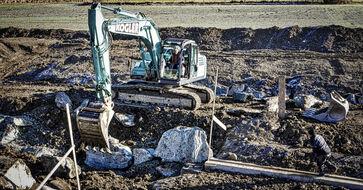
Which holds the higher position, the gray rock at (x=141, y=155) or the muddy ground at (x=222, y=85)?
the muddy ground at (x=222, y=85)

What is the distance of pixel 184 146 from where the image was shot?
34.4 feet

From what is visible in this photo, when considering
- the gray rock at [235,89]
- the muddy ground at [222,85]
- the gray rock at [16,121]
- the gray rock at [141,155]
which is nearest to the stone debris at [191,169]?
the muddy ground at [222,85]

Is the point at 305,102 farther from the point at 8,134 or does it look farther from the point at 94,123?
the point at 8,134

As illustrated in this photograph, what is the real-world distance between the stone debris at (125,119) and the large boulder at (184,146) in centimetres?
156

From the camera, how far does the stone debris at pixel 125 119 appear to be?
11759 mm

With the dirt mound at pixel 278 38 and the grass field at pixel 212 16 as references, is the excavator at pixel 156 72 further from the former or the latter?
the grass field at pixel 212 16

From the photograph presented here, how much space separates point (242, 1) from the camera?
96.1ft

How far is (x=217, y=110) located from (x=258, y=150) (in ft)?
8.22

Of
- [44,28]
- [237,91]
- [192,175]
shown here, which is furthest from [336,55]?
[44,28]

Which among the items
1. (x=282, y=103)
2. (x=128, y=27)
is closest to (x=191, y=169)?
(x=282, y=103)

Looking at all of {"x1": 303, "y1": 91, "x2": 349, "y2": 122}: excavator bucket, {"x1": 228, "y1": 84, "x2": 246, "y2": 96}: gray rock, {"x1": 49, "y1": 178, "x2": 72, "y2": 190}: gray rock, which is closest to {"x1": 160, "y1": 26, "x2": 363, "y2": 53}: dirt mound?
{"x1": 228, "y1": 84, "x2": 246, "y2": 96}: gray rock

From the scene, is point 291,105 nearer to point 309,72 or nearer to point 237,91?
point 237,91

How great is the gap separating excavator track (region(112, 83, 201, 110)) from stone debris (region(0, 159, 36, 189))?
517 cm

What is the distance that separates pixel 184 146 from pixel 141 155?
1270 millimetres
